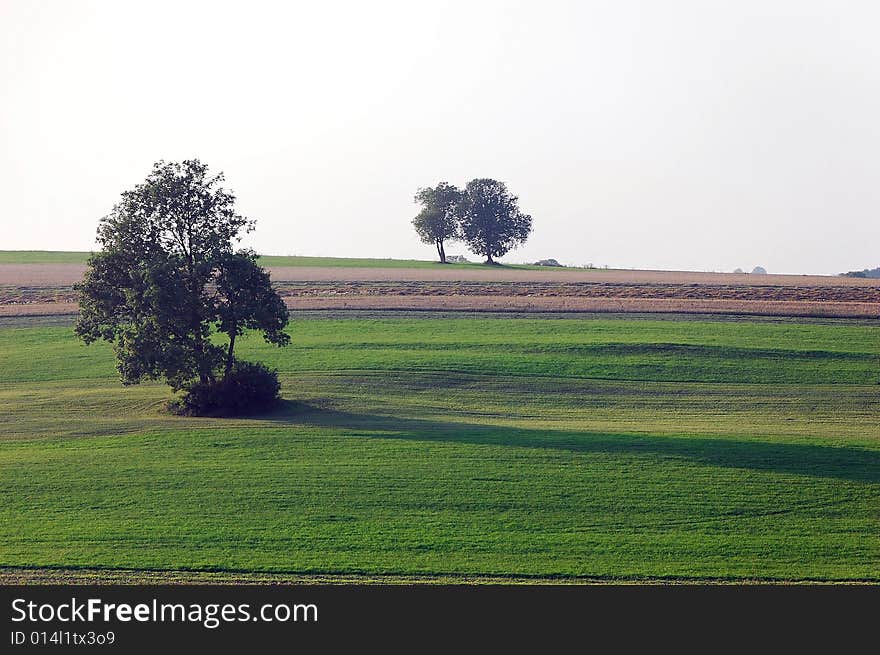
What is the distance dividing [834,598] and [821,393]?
93.6 ft

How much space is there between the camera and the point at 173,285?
4512 cm

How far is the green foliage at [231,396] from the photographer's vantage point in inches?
1804

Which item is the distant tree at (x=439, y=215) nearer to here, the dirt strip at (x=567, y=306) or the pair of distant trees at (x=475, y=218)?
the pair of distant trees at (x=475, y=218)

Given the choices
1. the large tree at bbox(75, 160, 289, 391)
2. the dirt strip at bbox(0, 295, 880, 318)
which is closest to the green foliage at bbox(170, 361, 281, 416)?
the large tree at bbox(75, 160, 289, 391)

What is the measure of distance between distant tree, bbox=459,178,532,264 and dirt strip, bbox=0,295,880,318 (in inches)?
2163

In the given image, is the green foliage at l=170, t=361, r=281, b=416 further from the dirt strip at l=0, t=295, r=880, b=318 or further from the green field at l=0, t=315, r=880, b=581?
the dirt strip at l=0, t=295, r=880, b=318


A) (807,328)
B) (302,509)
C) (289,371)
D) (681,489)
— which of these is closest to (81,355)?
(289,371)

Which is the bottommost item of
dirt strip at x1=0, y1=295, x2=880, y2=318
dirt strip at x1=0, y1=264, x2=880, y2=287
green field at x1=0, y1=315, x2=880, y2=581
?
green field at x1=0, y1=315, x2=880, y2=581

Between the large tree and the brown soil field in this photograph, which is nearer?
the large tree

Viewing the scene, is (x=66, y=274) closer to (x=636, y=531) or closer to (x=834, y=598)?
(x=636, y=531)

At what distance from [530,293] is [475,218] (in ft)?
170

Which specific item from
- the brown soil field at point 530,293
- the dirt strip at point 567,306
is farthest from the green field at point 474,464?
the brown soil field at point 530,293

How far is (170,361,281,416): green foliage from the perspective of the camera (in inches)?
1804

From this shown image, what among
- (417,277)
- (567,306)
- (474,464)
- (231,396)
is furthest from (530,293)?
(474,464)
